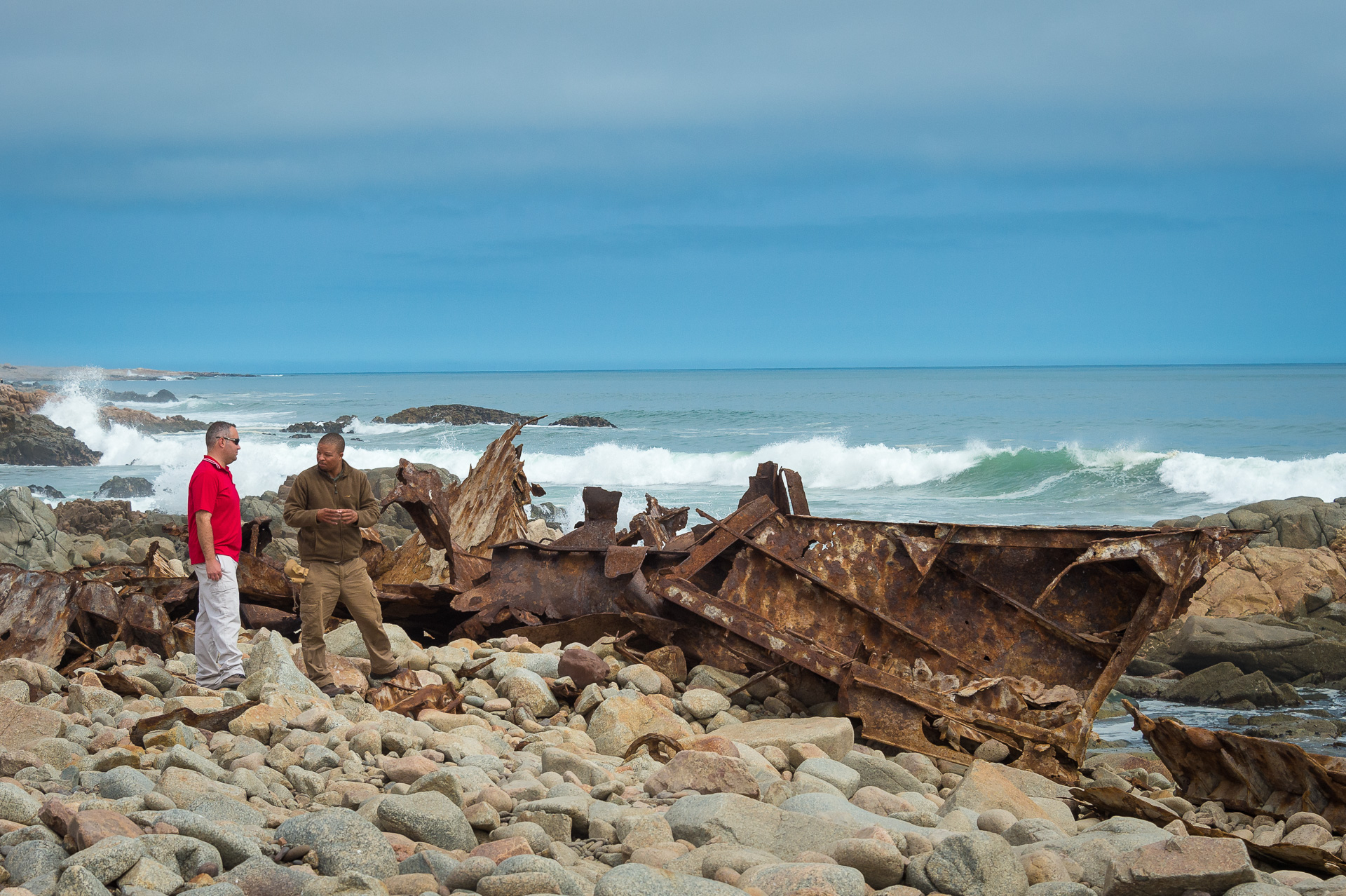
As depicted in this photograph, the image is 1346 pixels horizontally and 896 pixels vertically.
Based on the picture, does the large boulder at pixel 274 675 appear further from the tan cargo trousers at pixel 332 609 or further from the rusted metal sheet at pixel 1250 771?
the rusted metal sheet at pixel 1250 771

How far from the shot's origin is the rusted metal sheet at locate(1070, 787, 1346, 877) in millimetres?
4285

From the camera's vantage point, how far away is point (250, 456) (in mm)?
31938

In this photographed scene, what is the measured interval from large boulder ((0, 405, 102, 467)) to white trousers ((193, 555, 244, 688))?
31582mm

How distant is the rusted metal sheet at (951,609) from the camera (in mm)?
6184

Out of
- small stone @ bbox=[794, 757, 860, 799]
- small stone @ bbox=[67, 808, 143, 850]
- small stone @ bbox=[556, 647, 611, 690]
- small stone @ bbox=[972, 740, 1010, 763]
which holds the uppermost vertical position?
small stone @ bbox=[67, 808, 143, 850]

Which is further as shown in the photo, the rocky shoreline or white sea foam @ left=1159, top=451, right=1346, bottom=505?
white sea foam @ left=1159, top=451, right=1346, bottom=505

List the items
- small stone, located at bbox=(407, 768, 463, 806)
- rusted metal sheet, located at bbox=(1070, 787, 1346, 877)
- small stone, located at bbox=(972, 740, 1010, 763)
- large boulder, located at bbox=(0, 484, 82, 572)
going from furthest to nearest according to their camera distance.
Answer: large boulder, located at bbox=(0, 484, 82, 572) < small stone, located at bbox=(972, 740, 1010, 763) < rusted metal sheet, located at bbox=(1070, 787, 1346, 877) < small stone, located at bbox=(407, 768, 463, 806)

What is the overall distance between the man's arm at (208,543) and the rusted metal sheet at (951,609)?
2.66 meters

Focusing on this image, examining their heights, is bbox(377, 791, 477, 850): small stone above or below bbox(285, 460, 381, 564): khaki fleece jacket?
below

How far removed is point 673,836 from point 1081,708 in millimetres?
3229

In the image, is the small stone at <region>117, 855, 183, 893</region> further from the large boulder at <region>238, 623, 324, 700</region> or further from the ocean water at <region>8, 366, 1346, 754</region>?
the ocean water at <region>8, 366, 1346, 754</region>

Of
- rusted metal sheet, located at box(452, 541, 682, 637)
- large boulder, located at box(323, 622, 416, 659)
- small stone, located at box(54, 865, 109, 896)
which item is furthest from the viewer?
rusted metal sheet, located at box(452, 541, 682, 637)

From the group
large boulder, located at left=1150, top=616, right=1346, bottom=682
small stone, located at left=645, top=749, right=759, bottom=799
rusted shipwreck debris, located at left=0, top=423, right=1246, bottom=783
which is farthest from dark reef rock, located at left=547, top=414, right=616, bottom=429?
small stone, located at left=645, top=749, right=759, bottom=799

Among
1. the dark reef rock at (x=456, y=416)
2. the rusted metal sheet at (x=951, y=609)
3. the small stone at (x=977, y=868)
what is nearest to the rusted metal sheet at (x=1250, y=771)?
the rusted metal sheet at (x=951, y=609)
